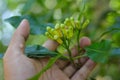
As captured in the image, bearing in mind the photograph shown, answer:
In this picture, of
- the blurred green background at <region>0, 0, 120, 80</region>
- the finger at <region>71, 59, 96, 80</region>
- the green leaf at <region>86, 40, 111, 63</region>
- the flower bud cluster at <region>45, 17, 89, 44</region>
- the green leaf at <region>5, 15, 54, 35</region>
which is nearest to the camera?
the green leaf at <region>86, 40, 111, 63</region>

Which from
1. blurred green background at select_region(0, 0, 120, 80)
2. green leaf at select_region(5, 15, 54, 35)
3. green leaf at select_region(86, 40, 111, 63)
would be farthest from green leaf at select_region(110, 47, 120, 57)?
blurred green background at select_region(0, 0, 120, 80)

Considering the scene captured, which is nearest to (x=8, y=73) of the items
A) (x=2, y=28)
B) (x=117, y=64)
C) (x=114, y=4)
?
(x=114, y=4)

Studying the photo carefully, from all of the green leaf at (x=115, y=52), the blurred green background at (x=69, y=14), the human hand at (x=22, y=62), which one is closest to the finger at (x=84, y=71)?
the human hand at (x=22, y=62)

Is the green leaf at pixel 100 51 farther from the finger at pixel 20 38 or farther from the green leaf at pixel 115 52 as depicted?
the finger at pixel 20 38

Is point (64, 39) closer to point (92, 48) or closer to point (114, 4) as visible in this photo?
point (92, 48)

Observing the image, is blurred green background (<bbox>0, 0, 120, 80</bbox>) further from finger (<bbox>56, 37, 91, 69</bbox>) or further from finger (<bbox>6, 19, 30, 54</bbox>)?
finger (<bbox>6, 19, 30, 54</bbox>)

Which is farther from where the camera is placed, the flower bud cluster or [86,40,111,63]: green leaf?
the flower bud cluster
